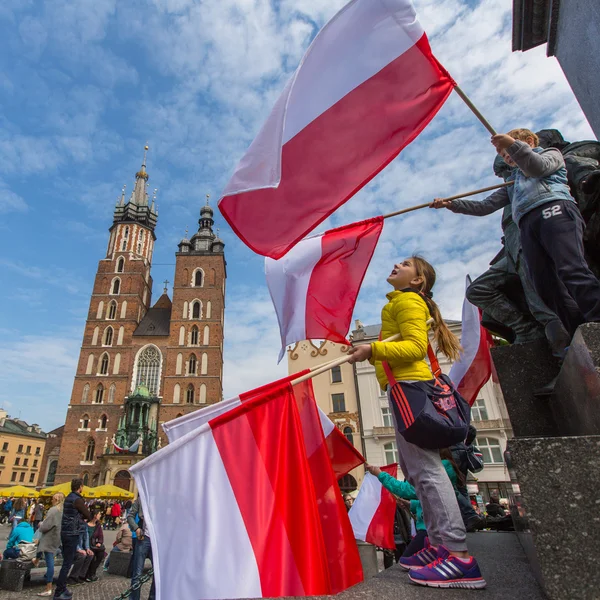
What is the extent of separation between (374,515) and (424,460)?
2.94 metres

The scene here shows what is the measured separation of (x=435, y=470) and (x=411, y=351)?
0.55 metres

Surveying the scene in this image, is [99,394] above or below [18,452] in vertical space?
above

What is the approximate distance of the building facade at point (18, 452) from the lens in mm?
52688

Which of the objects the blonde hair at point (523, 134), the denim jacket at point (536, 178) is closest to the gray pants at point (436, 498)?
the denim jacket at point (536, 178)

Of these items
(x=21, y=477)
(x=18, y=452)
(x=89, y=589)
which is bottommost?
(x=89, y=589)

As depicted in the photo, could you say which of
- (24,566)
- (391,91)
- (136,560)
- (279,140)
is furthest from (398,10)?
(24,566)

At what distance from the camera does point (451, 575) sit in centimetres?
169

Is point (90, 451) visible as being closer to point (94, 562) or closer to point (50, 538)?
point (94, 562)

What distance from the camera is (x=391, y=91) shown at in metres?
3.19

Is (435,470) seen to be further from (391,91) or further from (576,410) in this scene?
(391,91)

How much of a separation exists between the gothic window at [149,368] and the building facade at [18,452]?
23.8 meters

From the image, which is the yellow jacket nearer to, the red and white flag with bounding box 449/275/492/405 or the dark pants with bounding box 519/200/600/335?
the dark pants with bounding box 519/200/600/335

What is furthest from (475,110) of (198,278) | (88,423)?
(198,278)

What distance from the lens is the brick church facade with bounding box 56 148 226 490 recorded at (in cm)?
3478
